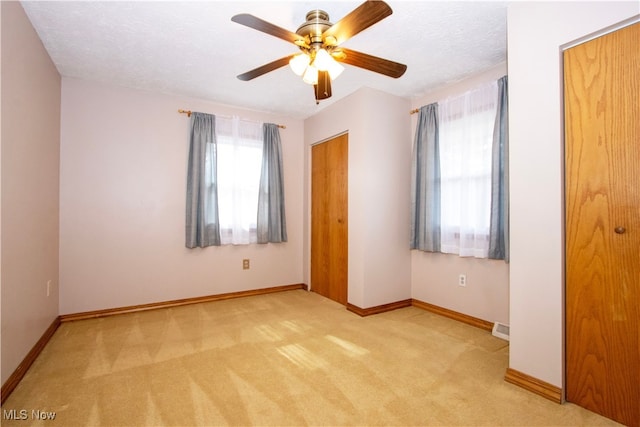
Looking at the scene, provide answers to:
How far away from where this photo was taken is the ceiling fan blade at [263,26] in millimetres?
1468

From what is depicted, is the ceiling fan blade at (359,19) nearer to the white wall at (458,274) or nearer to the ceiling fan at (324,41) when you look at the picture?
the ceiling fan at (324,41)

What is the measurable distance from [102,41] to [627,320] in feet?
12.8

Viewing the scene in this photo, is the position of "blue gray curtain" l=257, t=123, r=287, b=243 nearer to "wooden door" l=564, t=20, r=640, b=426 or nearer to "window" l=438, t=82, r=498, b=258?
"window" l=438, t=82, r=498, b=258

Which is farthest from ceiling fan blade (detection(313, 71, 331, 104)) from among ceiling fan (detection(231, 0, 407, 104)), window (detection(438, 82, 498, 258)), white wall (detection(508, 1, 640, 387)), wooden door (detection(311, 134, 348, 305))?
window (detection(438, 82, 498, 258))

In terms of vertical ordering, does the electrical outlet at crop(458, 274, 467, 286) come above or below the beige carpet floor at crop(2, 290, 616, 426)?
above

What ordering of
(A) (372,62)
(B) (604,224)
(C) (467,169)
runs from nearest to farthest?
1. (B) (604,224)
2. (A) (372,62)
3. (C) (467,169)

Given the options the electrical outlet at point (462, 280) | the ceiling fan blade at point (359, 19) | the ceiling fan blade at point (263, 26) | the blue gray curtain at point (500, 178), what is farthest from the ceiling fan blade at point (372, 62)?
the electrical outlet at point (462, 280)

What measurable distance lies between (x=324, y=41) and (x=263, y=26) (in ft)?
1.22

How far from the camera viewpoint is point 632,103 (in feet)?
4.99

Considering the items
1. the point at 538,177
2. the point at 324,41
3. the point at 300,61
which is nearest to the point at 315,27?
the point at 324,41

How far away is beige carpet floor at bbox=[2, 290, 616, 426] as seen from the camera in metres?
1.59

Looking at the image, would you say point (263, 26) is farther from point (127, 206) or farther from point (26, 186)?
point (127, 206)

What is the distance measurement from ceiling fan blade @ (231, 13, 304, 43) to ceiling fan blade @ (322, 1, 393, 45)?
0.61ft

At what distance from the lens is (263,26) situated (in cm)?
156
